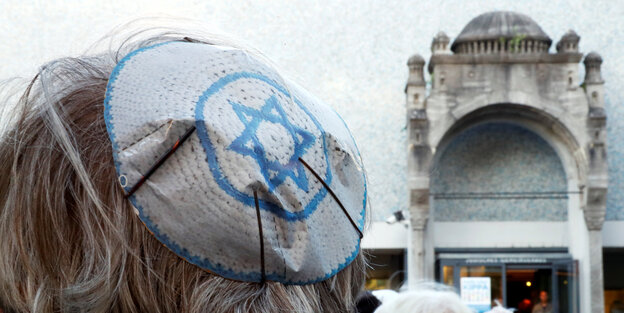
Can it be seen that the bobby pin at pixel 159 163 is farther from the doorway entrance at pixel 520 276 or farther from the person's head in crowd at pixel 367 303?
the doorway entrance at pixel 520 276

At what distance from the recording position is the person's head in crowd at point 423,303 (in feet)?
9.18

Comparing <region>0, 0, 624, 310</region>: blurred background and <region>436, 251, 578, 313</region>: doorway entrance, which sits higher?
<region>0, 0, 624, 310</region>: blurred background

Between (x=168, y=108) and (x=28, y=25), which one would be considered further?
(x=28, y=25)

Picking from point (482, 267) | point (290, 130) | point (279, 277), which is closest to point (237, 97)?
point (290, 130)

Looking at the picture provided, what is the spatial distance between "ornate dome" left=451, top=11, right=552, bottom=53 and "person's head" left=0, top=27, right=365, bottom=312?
1591 centimetres

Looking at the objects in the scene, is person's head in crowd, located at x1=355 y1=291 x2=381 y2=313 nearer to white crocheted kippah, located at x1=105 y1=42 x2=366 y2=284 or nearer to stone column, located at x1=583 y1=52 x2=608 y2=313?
white crocheted kippah, located at x1=105 y1=42 x2=366 y2=284

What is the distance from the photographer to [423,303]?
9.37ft

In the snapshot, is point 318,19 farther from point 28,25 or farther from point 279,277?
point 279,277

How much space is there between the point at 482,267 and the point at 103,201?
16.6m

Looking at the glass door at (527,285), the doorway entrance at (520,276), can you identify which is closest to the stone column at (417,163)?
the doorway entrance at (520,276)

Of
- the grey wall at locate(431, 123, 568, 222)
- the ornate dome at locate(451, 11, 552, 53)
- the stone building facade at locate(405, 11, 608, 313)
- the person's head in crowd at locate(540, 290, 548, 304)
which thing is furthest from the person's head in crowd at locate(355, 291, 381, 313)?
the grey wall at locate(431, 123, 568, 222)

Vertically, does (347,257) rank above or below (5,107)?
below

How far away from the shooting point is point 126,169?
0.68 meters

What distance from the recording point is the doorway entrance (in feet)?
53.7
